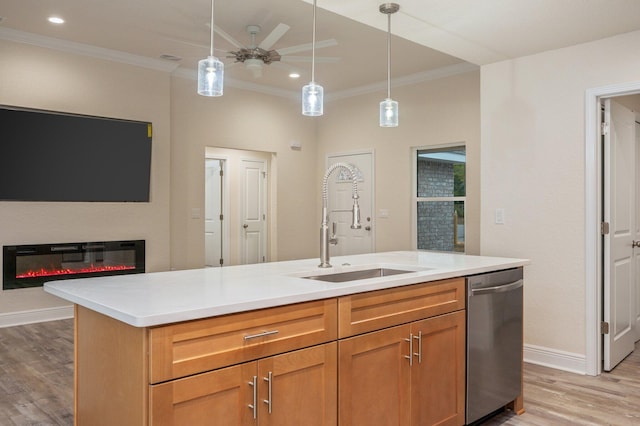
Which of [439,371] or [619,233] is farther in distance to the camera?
[619,233]

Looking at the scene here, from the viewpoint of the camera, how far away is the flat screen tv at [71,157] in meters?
4.71

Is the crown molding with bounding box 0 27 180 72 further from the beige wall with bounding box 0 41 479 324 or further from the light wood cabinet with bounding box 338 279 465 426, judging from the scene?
the light wood cabinet with bounding box 338 279 465 426

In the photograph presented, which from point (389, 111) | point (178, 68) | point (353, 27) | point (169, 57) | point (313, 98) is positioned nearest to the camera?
point (313, 98)

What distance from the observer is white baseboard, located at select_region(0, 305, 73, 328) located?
4.75 m

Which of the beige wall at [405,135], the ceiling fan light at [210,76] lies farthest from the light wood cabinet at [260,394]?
the beige wall at [405,135]

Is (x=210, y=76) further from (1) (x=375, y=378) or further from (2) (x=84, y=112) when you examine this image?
(2) (x=84, y=112)

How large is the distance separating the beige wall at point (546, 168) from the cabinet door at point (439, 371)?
1.69m

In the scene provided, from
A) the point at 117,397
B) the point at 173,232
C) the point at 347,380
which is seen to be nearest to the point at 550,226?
the point at 347,380

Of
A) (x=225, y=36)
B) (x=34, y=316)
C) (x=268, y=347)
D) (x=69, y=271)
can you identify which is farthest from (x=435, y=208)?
(x=268, y=347)

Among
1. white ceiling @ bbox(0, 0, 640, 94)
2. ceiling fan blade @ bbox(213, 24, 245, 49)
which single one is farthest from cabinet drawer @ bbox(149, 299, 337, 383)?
ceiling fan blade @ bbox(213, 24, 245, 49)

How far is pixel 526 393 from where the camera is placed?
319cm

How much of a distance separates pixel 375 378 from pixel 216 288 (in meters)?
0.77

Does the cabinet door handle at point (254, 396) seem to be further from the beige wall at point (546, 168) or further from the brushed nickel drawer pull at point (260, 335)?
the beige wall at point (546, 168)

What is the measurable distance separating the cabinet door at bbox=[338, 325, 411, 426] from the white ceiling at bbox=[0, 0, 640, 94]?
194 centimetres
